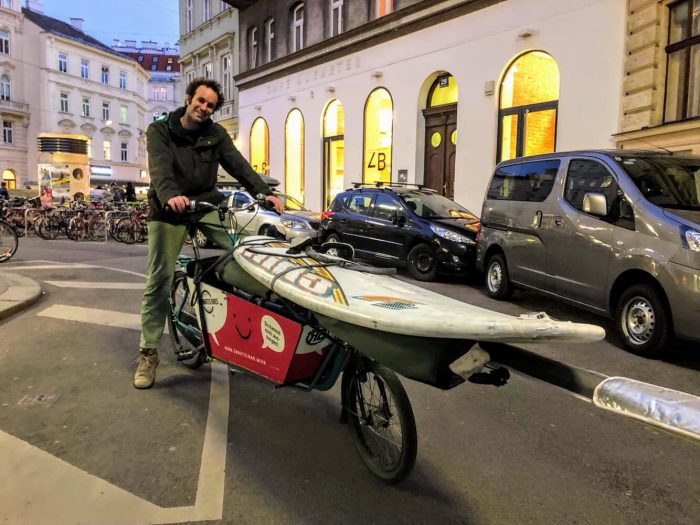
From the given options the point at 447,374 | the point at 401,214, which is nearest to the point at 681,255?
the point at 447,374

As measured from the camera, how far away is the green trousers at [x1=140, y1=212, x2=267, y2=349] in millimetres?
3760

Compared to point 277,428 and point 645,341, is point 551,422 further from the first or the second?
point 645,341

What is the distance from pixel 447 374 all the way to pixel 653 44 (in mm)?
10493

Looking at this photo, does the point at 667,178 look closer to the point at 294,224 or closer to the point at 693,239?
the point at 693,239

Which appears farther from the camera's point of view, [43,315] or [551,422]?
[43,315]

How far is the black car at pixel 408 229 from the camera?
29.5ft

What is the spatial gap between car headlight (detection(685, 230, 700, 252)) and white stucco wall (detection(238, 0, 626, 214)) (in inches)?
278

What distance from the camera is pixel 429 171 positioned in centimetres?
1573

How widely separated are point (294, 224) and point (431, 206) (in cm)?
380

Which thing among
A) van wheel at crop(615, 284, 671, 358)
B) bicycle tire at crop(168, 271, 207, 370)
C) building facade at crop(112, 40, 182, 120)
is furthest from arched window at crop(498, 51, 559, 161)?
building facade at crop(112, 40, 182, 120)

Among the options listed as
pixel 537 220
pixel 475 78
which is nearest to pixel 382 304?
pixel 537 220

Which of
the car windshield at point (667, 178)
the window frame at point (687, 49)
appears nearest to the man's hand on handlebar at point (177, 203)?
the car windshield at point (667, 178)

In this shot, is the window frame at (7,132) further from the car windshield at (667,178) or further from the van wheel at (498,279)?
the car windshield at (667,178)

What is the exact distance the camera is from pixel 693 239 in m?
4.59
